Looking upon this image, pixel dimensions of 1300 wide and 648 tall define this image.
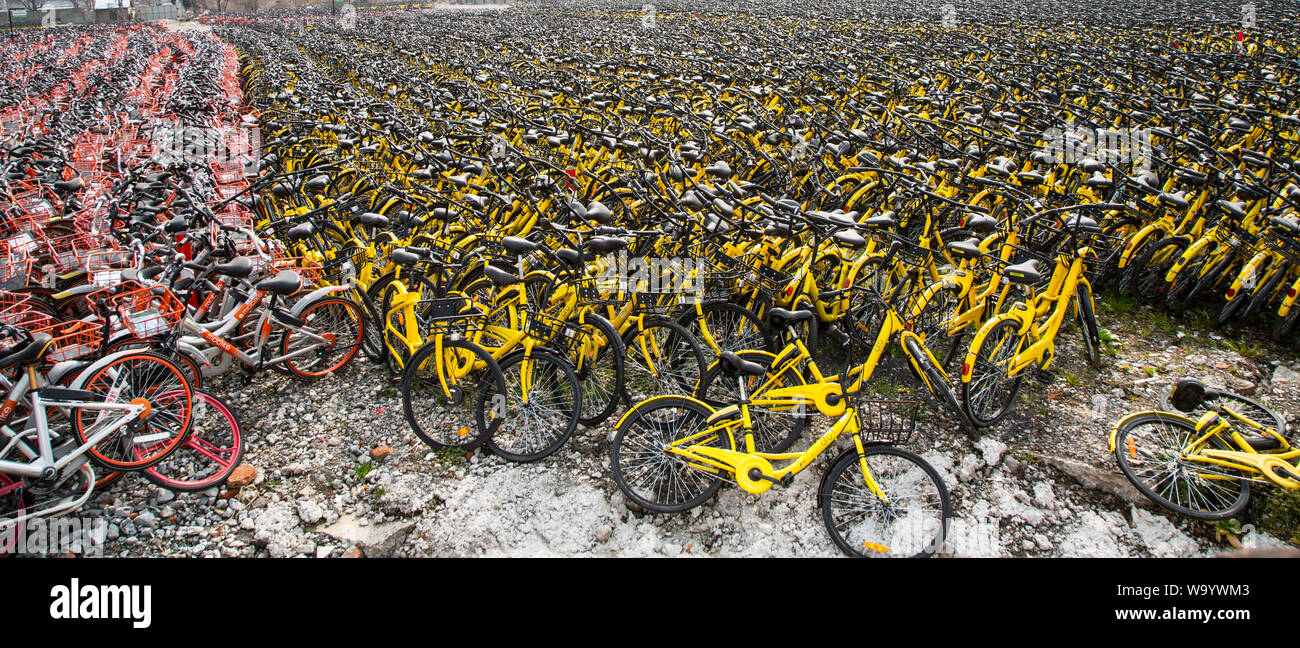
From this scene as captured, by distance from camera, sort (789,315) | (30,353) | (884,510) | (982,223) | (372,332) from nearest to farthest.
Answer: (30,353)
(884,510)
(789,315)
(982,223)
(372,332)

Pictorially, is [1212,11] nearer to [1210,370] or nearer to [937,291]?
[1210,370]

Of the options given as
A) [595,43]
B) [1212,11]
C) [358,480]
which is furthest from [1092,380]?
[1212,11]

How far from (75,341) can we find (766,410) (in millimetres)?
3768

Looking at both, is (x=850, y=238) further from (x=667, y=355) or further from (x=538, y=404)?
→ (x=538, y=404)

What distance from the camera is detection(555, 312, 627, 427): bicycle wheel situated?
3.68 m

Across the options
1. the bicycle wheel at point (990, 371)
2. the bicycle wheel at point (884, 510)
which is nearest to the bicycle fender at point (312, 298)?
the bicycle wheel at point (884, 510)

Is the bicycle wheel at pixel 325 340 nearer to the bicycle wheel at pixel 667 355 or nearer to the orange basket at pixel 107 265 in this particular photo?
the orange basket at pixel 107 265

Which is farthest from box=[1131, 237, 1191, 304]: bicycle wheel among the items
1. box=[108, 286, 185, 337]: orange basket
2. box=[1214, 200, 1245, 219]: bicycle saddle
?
box=[108, 286, 185, 337]: orange basket

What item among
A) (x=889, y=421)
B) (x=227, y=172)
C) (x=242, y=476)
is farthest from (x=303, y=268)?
(x=227, y=172)

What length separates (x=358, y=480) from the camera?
3.61 metres

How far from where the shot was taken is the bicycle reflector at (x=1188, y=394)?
128 inches

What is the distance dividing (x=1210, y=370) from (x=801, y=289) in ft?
9.85

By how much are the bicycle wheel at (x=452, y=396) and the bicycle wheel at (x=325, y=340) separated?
0.72 metres

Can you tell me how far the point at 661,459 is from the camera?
134 inches
